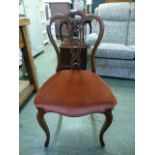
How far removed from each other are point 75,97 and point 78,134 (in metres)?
0.52

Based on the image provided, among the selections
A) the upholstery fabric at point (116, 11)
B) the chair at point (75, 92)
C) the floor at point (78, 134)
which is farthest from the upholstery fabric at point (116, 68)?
the chair at point (75, 92)

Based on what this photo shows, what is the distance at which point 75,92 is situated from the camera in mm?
1044

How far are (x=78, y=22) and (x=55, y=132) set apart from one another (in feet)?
2.92

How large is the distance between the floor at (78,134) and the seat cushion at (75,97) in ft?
1.35

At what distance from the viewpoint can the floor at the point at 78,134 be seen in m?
1.25

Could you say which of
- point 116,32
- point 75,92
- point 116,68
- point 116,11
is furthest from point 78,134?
point 116,11

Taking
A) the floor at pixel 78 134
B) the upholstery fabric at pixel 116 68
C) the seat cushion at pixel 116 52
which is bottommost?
the floor at pixel 78 134

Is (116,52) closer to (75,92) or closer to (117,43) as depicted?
(117,43)

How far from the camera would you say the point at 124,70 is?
2.20m

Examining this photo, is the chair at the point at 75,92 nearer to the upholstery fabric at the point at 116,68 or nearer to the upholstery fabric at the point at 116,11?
the upholstery fabric at the point at 116,68
